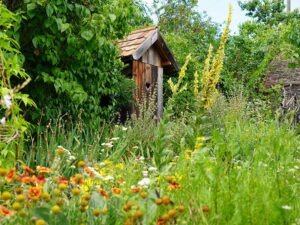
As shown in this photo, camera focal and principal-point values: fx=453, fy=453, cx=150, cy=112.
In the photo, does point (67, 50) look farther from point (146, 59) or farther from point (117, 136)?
point (146, 59)

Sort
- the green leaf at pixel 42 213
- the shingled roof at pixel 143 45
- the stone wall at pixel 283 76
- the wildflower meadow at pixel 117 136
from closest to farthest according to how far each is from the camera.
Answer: the green leaf at pixel 42 213
the wildflower meadow at pixel 117 136
the shingled roof at pixel 143 45
the stone wall at pixel 283 76

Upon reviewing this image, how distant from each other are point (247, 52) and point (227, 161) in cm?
1710

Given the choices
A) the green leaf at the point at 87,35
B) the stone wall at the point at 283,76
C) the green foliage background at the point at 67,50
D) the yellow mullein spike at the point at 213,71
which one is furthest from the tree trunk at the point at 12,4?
the stone wall at the point at 283,76

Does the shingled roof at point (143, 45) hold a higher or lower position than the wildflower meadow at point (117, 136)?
higher

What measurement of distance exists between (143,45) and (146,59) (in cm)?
81

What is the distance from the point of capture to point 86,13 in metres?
5.62

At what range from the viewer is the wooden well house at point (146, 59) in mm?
10789

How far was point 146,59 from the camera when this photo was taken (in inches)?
456

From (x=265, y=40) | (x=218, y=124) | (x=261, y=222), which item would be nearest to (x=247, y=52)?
(x=265, y=40)

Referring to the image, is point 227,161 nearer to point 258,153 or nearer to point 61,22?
point 258,153

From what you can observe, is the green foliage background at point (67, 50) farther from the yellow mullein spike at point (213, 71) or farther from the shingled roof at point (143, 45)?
the shingled roof at point (143, 45)

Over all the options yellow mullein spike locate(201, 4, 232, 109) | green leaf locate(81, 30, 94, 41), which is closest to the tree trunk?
green leaf locate(81, 30, 94, 41)

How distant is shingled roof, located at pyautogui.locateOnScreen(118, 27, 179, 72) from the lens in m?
10.6

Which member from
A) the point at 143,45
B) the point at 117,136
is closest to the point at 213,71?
the point at 117,136
